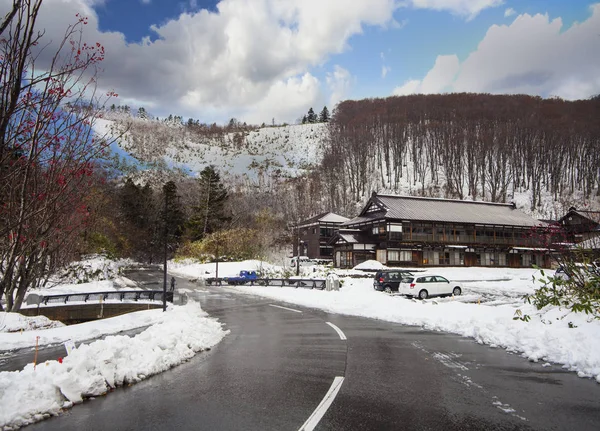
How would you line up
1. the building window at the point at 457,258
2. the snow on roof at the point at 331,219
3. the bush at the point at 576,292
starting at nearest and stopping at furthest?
1. the bush at the point at 576,292
2. the building window at the point at 457,258
3. the snow on roof at the point at 331,219

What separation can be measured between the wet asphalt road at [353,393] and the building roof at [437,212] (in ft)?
132

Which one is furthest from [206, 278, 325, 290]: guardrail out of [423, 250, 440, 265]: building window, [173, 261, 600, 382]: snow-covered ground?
[423, 250, 440, 265]: building window

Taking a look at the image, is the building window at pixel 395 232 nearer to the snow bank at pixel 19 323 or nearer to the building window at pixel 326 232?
the building window at pixel 326 232

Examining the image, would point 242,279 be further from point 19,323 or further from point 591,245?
point 591,245

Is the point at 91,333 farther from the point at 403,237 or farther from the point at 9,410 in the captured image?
the point at 403,237

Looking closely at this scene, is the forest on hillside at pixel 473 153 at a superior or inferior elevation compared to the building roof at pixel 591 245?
superior

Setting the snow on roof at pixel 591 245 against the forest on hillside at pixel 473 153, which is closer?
the snow on roof at pixel 591 245

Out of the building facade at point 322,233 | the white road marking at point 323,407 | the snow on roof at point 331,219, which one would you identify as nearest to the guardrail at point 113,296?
the white road marking at point 323,407

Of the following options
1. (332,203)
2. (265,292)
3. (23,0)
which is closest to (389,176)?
(332,203)

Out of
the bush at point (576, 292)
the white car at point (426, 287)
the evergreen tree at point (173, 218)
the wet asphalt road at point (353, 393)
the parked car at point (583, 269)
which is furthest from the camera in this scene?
the evergreen tree at point (173, 218)

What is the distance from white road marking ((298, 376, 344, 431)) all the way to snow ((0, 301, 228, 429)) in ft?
11.4

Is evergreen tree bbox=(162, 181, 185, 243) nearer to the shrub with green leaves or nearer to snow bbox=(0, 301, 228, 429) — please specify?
snow bbox=(0, 301, 228, 429)

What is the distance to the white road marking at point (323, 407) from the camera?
15.4ft

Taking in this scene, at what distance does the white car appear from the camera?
80.0ft
